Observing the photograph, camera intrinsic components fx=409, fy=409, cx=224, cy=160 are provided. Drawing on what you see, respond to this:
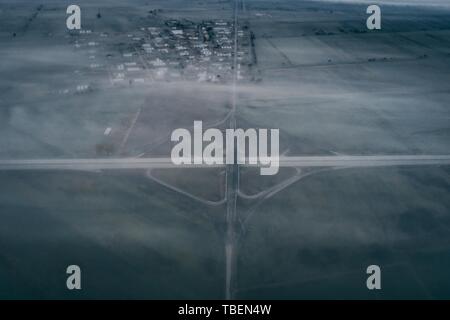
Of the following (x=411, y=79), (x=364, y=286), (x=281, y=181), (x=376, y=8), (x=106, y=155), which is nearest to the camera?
(x=364, y=286)

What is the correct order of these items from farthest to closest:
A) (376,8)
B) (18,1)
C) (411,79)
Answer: (376,8)
(18,1)
(411,79)

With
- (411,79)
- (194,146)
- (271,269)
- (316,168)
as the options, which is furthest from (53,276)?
(411,79)

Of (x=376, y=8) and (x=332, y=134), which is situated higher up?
(x=376, y=8)

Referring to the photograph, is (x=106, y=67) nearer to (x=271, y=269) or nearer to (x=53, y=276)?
(x=53, y=276)

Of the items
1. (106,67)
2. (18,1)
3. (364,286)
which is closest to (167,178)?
(364,286)

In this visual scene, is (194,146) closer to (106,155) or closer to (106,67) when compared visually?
(106,155)

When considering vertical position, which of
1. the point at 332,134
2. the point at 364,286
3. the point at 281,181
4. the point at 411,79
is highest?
the point at 411,79

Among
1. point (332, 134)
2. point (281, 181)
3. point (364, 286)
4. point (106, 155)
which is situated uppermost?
point (332, 134)

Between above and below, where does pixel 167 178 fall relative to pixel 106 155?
below

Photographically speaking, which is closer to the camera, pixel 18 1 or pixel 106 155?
pixel 106 155
